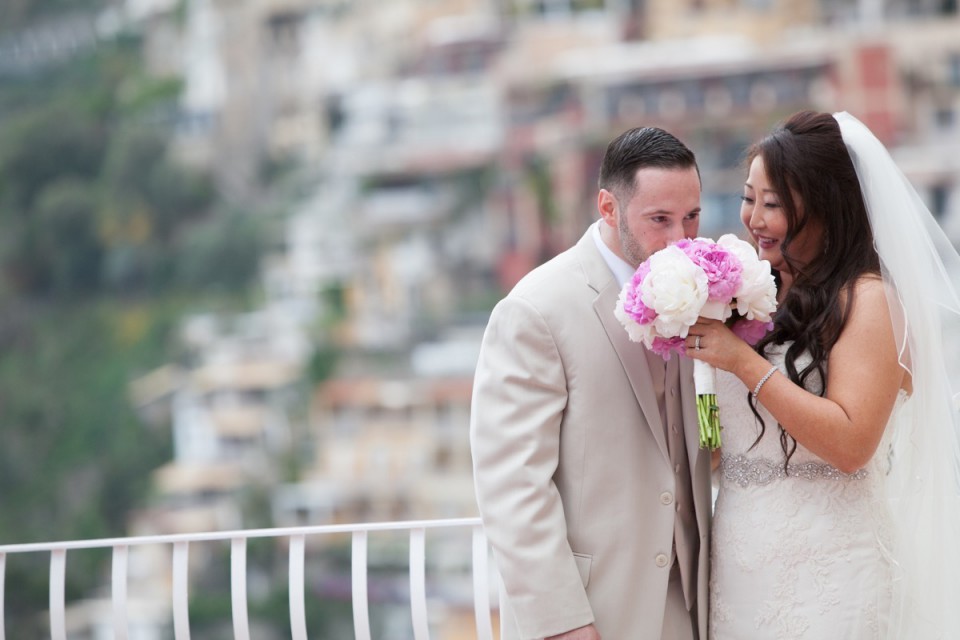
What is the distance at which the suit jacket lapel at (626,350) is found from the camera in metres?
1.85

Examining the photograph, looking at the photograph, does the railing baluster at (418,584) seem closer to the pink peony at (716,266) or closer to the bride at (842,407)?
the bride at (842,407)

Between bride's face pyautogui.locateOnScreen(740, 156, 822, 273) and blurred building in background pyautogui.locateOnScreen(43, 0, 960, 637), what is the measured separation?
82.4ft

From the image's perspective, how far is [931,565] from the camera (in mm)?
1958

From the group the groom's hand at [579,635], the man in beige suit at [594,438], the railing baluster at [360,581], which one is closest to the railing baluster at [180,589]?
the railing baluster at [360,581]

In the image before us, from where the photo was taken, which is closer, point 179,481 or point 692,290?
point 692,290

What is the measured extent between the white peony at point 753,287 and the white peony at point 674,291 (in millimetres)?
87

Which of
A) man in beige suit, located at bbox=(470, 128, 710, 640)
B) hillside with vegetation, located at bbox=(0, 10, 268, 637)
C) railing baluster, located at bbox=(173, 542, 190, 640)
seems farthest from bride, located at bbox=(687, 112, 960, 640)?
hillside with vegetation, located at bbox=(0, 10, 268, 637)

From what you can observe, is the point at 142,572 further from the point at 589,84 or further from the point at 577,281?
the point at 577,281

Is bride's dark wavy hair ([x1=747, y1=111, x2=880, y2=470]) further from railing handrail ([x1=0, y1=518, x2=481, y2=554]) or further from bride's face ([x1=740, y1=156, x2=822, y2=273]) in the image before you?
railing handrail ([x1=0, y1=518, x2=481, y2=554])

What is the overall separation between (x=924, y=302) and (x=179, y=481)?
28.8 metres

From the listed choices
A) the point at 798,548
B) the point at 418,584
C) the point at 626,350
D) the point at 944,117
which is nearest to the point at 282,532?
the point at 418,584

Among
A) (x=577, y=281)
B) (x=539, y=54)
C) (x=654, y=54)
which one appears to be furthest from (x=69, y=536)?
(x=577, y=281)

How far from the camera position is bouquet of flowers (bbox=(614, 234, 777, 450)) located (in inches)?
66.7

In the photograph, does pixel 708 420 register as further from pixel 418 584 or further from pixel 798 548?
pixel 418 584
